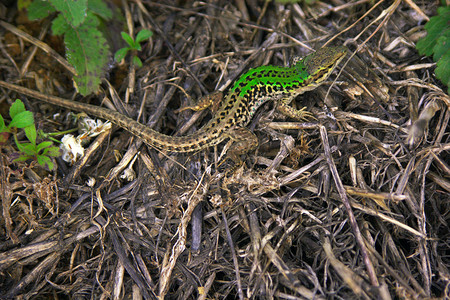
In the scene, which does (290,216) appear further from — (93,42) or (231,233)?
(93,42)

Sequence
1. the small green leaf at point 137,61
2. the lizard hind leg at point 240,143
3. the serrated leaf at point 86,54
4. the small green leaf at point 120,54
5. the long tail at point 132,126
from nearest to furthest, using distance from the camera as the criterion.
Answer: the lizard hind leg at point 240,143, the long tail at point 132,126, the serrated leaf at point 86,54, the small green leaf at point 120,54, the small green leaf at point 137,61

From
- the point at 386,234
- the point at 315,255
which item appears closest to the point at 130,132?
Result: the point at 315,255

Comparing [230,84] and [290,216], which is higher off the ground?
[230,84]

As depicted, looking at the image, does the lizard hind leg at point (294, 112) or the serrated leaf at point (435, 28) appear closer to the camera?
the serrated leaf at point (435, 28)

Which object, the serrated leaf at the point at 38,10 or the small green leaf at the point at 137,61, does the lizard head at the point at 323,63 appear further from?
the serrated leaf at the point at 38,10

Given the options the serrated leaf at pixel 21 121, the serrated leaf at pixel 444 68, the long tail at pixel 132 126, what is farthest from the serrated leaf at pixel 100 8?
the serrated leaf at pixel 444 68

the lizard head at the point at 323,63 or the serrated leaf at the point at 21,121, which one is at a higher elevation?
the lizard head at the point at 323,63
